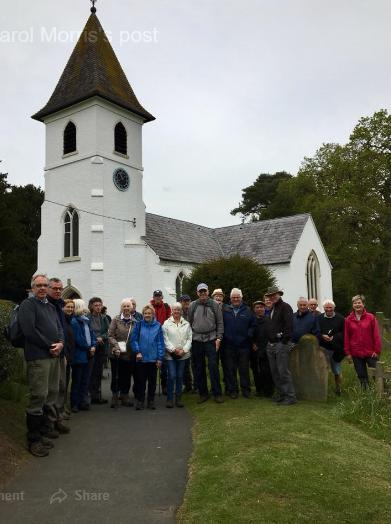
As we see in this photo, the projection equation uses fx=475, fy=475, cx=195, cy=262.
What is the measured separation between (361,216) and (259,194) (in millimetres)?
28138

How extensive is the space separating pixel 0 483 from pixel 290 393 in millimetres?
5208

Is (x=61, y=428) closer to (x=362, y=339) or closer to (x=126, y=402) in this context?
(x=126, y=402)

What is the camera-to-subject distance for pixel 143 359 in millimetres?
8617

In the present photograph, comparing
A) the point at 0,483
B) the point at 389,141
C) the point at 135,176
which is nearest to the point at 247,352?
the point at 0,483

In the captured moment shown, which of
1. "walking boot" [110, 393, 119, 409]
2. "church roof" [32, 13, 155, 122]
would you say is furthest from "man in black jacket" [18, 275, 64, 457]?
"church roof" [32, 13, 155, 122]

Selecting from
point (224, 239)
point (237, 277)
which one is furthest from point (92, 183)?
point (224, 239)

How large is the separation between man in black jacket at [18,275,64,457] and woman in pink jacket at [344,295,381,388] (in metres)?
5.37

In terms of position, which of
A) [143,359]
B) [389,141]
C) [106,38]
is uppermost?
[106,38]

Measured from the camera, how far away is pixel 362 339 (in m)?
8.81

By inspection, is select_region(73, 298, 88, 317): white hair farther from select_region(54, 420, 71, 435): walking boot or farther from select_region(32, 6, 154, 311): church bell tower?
select_region(32, 6, 154, 311): church bell tower

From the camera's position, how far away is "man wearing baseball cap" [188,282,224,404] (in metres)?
8.96

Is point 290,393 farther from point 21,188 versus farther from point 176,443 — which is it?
point 21,188

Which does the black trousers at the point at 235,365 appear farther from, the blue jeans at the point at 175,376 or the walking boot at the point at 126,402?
the walking boot at the point at 126,402

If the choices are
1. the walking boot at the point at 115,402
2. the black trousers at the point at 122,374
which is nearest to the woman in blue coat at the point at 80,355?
the walking boot at the point at 115,402
